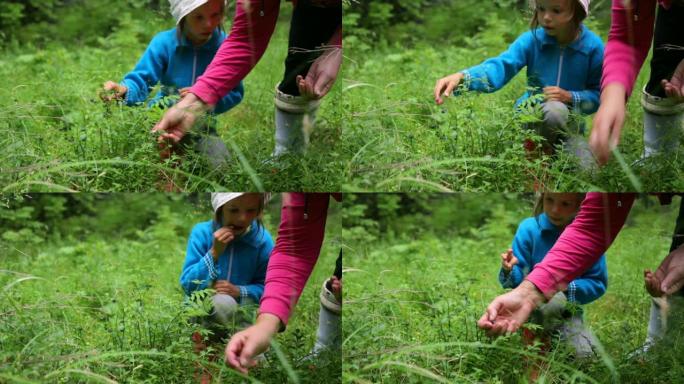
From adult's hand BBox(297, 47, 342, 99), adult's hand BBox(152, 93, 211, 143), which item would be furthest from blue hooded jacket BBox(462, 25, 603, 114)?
adult's hand BBox(152, 93, 211, 143)

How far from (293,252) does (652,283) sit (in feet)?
4.47

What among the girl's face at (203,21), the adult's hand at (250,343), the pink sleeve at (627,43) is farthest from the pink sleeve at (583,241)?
the girl's face at (203,21)

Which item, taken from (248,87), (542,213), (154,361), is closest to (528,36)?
(542,213)

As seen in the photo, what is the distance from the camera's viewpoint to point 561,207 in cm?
494

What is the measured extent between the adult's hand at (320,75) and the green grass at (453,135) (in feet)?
0.18

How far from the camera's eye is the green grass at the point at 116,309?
491 cm

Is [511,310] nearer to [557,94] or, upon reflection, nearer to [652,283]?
[652,283]

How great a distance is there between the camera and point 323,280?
16.6ft

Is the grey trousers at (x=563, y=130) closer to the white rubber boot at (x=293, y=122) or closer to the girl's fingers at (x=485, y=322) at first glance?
the girl's fingers at (x=485, y=322)

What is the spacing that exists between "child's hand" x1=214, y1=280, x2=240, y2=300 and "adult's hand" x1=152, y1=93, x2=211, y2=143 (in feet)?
1.84

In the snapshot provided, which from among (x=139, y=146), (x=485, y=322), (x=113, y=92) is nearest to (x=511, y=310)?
(x=485, y=322)

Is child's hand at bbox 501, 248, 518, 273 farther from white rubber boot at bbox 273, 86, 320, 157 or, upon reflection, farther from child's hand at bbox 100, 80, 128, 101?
child's hand at bbox 100, 80, 128, 101

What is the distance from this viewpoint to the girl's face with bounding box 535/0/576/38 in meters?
4.82

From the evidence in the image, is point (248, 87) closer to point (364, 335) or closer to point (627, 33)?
point (364, 335)
